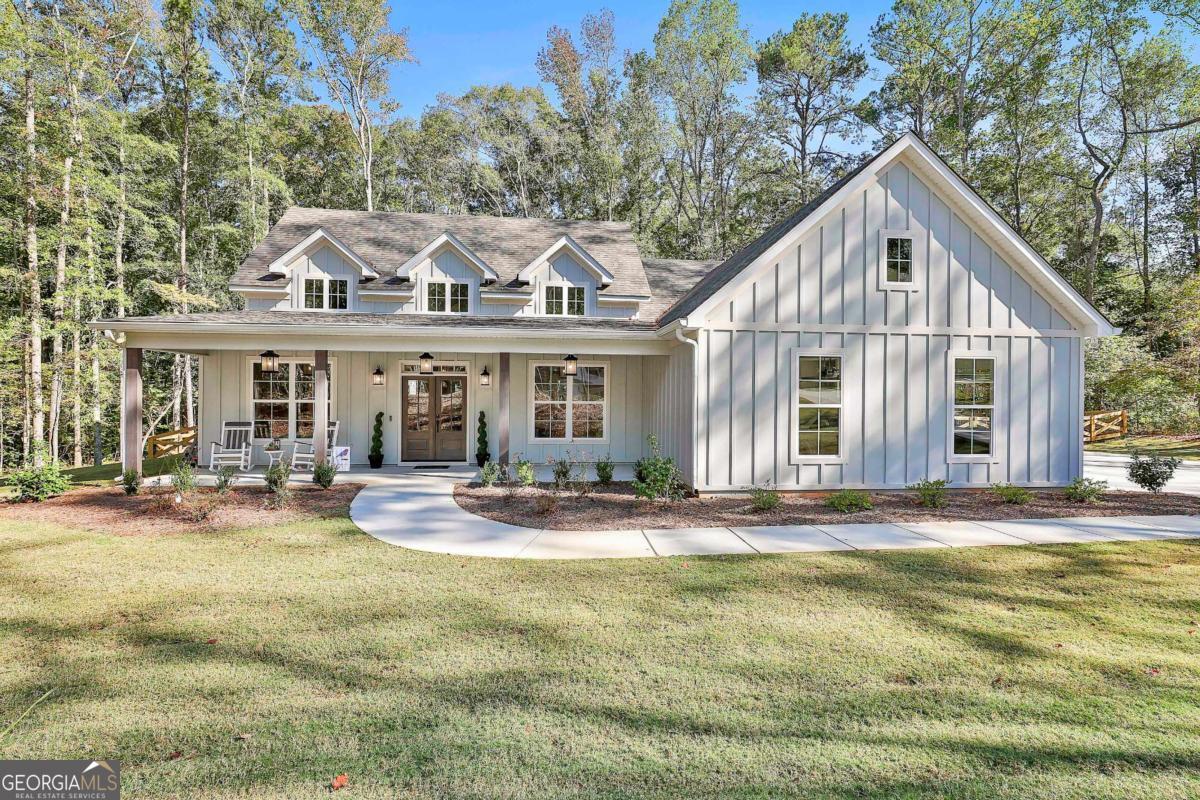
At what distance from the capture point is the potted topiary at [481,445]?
1262cm

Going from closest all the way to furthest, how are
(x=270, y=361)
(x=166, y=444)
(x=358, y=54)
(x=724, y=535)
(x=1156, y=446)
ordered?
(x=724, y=535)
(x=270, y=361)
(x=166, y=444)
(x=1156, y=446)
(x=358, y=54)

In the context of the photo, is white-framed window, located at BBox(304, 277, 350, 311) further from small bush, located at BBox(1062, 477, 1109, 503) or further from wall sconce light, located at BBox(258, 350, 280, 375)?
small bush, located at BBox(1062, 477, 1109, 503)

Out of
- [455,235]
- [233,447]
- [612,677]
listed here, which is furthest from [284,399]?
[612,677]

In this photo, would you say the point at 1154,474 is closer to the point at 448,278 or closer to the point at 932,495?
the point at 932,495

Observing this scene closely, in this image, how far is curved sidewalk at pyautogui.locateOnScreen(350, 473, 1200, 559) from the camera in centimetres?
643

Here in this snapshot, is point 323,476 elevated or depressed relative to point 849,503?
elevated

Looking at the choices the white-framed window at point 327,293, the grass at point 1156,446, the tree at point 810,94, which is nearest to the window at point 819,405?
the white-framed window at point 327,293

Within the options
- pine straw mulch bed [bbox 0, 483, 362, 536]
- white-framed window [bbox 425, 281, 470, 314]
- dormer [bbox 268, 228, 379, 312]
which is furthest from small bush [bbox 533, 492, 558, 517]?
dormer [bbox 268, 228, 379, 312]

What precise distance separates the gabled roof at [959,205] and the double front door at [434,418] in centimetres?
626

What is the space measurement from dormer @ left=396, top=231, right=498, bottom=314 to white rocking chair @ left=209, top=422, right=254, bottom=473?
4.58 m

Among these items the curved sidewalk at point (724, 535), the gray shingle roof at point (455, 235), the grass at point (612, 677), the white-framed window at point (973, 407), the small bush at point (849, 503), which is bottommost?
the grass at point (612, 677)

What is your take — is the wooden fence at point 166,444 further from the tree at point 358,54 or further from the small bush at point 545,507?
the tree at point 358,54

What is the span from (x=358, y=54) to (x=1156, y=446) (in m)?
33.3

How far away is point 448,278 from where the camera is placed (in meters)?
13.7
